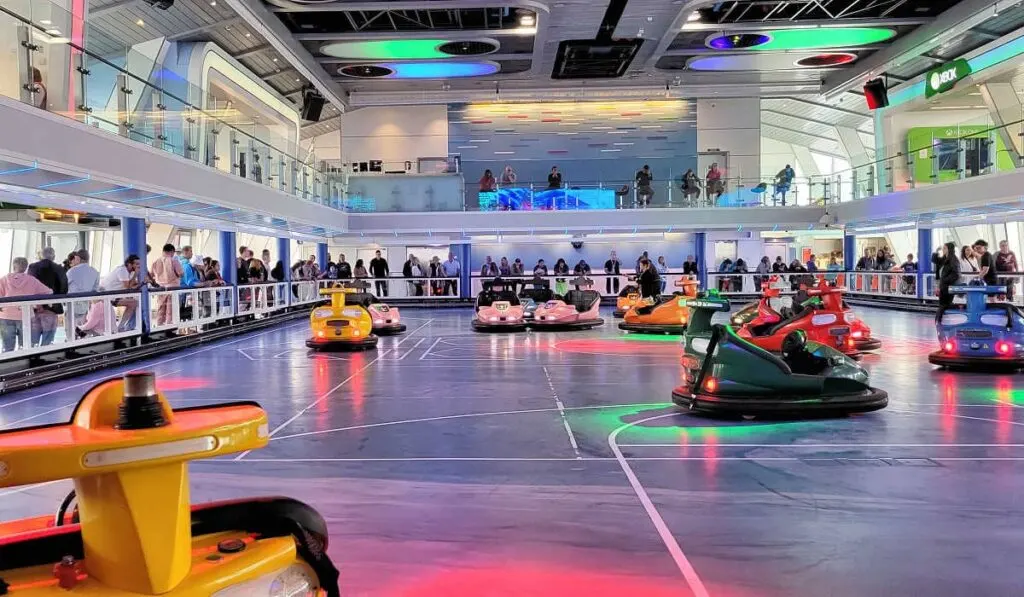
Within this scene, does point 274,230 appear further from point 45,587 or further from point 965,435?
point 45,587

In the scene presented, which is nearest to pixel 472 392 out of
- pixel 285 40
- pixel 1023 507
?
pixel 1023 507

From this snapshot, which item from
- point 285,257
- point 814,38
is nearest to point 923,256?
point 814,38

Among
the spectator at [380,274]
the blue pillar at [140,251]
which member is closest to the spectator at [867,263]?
the spectator at [380,274]

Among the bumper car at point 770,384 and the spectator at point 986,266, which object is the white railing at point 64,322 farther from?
the spectator at point 986,266

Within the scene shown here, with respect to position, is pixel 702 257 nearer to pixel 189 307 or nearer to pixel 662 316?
pixel 662 316

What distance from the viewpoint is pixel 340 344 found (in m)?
14.2

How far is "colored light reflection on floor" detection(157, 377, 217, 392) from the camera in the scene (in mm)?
9930

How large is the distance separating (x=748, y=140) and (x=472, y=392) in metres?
27.1

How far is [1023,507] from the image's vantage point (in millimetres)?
4695

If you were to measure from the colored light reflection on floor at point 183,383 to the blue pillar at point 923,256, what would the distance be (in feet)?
66.3

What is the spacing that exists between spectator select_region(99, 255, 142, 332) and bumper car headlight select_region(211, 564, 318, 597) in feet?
40.2

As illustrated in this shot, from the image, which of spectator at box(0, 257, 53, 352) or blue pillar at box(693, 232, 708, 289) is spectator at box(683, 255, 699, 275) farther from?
spectator at box(0, 257, 53, 352)

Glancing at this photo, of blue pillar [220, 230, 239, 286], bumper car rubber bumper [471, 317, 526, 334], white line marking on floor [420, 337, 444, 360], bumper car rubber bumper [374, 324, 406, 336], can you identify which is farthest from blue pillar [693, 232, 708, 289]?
blue pillar [220, 230, 239, 286]

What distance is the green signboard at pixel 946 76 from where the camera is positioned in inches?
928
